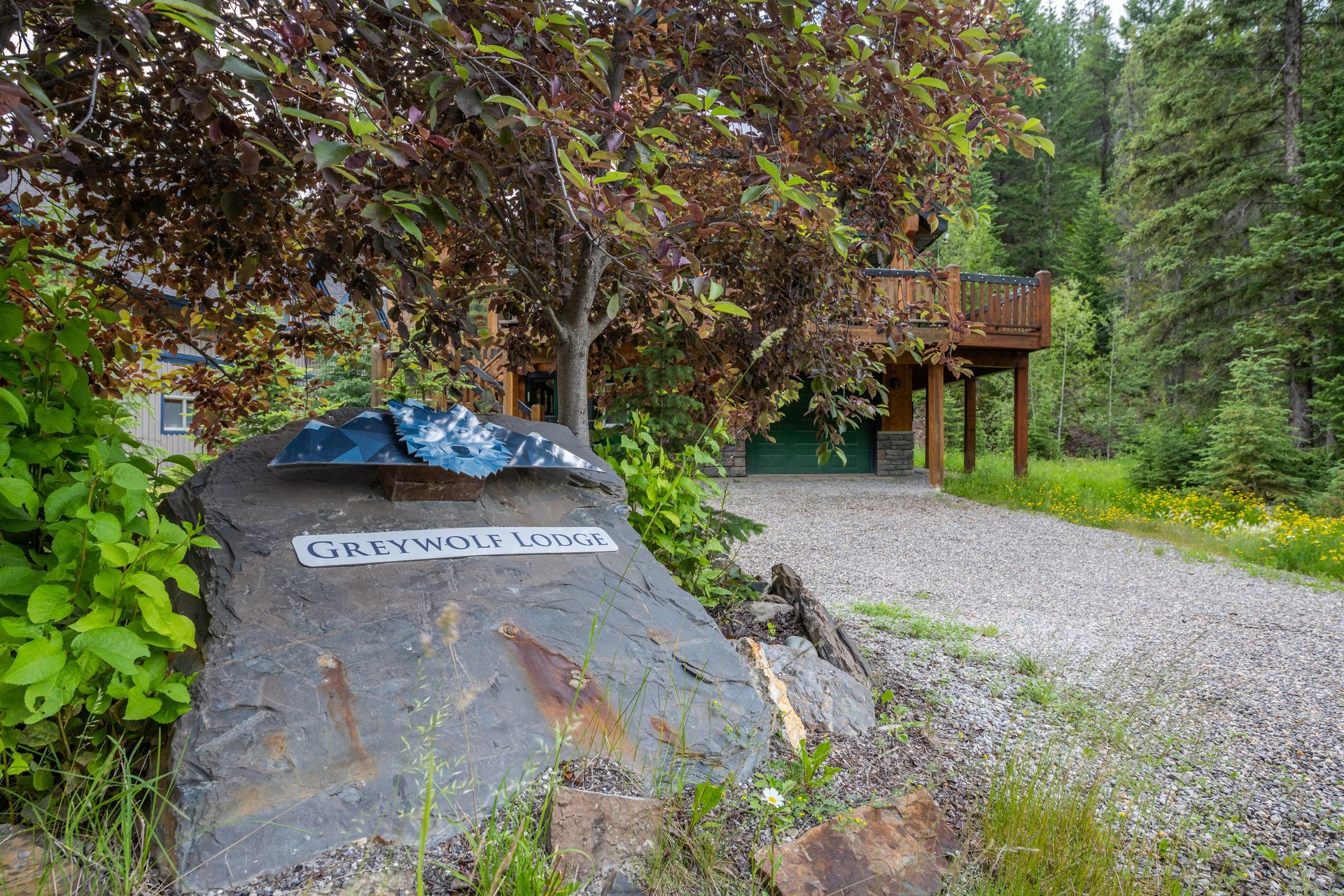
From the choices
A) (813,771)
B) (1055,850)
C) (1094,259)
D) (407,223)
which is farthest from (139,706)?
(1094,259)

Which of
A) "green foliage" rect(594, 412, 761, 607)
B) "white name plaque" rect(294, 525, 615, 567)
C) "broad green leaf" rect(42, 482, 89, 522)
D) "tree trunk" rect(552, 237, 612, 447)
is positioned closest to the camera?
"broad green leaf" rect(42, 482, 89, 522)

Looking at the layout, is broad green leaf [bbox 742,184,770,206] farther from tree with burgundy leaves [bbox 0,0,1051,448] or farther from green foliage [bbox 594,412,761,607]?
green foliage [bbox 594,412,761,607]

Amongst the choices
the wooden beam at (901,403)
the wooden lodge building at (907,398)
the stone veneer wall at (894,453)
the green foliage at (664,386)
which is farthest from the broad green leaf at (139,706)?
the stone veneer wall at (894,453)

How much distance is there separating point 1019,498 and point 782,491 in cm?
344

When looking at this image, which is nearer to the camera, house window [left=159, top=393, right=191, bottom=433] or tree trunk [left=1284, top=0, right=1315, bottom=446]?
tree trunk [left=1284, top=0, right=1315, bottom=446]

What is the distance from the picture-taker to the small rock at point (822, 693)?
2203 millimetres

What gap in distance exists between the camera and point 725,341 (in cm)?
345

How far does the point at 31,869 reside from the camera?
125cm

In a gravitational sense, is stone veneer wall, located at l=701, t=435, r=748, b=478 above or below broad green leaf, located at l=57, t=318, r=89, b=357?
below

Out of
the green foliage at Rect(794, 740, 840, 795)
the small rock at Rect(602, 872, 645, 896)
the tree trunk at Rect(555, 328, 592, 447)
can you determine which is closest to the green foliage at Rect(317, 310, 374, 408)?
the tree trunk at Rect(555, 328, 592, 447)

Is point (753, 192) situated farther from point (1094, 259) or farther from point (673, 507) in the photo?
point (1094, 259)

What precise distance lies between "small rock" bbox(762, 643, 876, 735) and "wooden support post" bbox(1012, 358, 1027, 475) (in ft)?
34.0

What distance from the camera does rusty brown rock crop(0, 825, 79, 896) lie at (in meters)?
1.20

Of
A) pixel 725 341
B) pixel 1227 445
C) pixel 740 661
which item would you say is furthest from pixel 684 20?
pixel 1227 445
